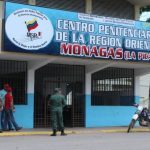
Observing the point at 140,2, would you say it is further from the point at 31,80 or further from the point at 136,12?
the point at 31,80

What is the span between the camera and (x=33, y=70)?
21.6 metres

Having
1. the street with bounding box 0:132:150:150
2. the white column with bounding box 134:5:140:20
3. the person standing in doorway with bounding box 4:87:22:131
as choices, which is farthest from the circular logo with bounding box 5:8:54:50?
the white column with bounding box 134:5:140:20

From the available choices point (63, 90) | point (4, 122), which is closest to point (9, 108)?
point (4, 122)

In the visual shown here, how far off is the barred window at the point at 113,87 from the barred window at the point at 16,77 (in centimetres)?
383

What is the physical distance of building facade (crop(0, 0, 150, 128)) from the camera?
1948 cm

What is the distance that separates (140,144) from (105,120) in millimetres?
8403

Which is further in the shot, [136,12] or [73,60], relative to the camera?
[136,12]

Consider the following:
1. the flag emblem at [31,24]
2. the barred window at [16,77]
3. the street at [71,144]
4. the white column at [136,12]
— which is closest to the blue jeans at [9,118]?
the barred window at [16,77]

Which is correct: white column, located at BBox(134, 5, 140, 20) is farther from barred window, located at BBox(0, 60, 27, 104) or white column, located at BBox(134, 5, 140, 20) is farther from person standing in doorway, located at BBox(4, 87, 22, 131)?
person standing in doorway, located at BBox(4, 87, 22, 131)

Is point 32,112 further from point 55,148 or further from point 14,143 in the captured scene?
point 55,148

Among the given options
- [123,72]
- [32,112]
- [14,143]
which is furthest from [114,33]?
[14,143]

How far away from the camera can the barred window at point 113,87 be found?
23969mm

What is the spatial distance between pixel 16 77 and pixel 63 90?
9.03ft

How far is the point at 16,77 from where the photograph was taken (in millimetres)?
21266
